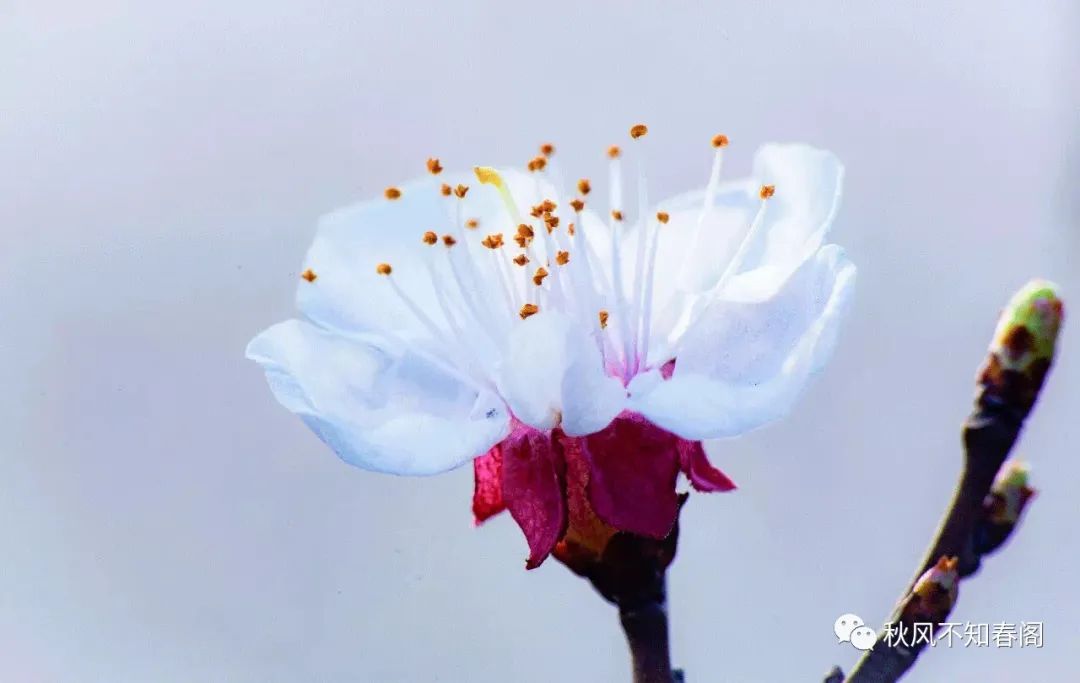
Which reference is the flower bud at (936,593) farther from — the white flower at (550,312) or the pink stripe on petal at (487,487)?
the pink stripe on petal at (487,487)

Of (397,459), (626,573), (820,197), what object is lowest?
(626,573)

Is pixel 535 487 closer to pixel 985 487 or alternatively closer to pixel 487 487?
pixel 487 487

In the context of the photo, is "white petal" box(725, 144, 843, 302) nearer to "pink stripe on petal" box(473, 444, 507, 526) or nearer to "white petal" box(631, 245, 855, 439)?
"white petal" box(631, 245, 855, 439)

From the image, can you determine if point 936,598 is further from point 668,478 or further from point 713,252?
point 713,252

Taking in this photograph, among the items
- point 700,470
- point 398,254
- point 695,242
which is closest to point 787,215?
point 695,242

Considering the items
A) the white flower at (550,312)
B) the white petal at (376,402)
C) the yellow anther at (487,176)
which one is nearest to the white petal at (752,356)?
the white flower at (550,312)

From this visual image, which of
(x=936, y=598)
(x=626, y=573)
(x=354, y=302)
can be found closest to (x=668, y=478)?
(x=626, y=573)
